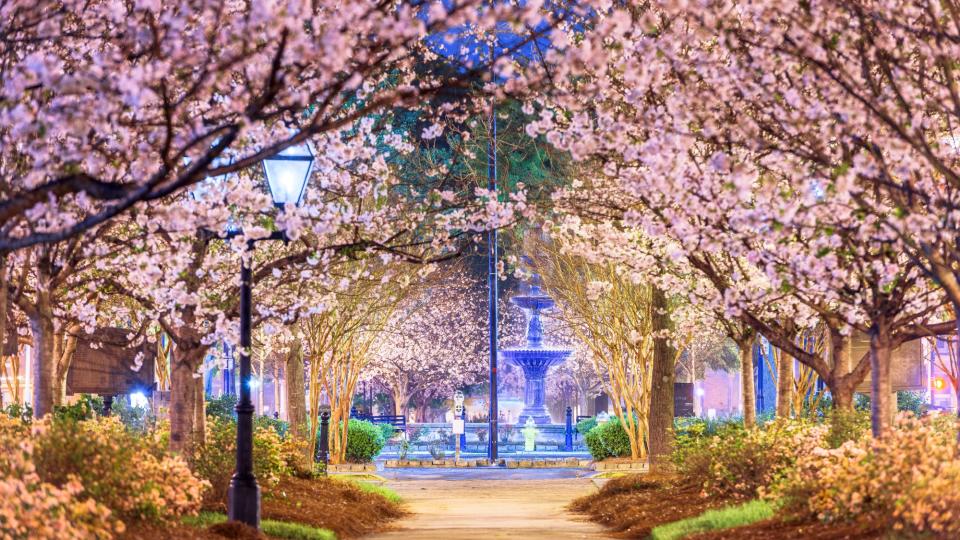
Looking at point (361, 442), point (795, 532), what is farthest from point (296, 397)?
point (795, 532)

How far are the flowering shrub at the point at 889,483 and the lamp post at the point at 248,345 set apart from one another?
211 inches

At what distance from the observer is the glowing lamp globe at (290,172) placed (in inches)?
495

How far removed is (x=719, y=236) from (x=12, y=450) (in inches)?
257

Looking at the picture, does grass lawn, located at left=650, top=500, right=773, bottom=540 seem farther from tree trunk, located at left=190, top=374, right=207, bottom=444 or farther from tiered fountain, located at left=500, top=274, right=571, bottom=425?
tiered fountain, located at left=500, top=274, right=571, bottom=425

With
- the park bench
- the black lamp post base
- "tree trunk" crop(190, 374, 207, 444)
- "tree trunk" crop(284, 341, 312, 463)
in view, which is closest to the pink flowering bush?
the black lamp post base

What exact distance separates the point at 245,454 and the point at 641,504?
745cm

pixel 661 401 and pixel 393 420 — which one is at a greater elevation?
pixel 661 401

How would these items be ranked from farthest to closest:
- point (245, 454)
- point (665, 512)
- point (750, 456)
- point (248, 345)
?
point (665, 512) → point (750, 456) → point (245, 454) → point (248, 345)

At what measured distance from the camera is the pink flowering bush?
8.12 metres

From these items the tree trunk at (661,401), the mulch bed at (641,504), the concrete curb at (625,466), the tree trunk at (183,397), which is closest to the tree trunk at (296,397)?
the mulch bed at (641,504)

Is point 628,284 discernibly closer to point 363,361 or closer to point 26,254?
point 363,361

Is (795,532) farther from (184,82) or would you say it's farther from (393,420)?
(393,420)

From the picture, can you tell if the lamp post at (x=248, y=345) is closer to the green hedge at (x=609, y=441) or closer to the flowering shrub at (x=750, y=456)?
the flowering shrub at (x=750, y=456)

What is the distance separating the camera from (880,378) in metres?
12.6
